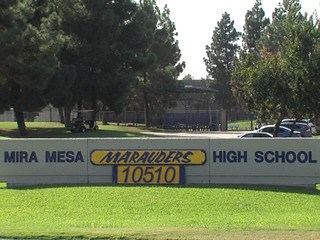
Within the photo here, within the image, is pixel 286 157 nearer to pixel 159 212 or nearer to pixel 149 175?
pixel 149 175

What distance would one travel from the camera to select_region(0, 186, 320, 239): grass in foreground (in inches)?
376

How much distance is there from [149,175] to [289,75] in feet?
41.4

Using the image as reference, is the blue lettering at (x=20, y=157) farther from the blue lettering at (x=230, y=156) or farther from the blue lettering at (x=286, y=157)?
the blue lettering at (x=286, y=157)

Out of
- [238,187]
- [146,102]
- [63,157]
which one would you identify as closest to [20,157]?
[63,157]

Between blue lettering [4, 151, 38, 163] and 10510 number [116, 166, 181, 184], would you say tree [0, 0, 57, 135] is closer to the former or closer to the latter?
blue lettering [4, 151, 38, 163]

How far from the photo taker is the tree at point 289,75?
25.5 m

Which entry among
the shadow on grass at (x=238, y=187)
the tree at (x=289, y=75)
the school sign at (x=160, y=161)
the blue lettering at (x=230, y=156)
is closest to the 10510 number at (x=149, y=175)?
the school sign at (x=160, y=161)

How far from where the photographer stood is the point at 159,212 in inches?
495

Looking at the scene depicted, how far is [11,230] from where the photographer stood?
9836 millimetres

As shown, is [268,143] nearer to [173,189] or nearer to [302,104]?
[173,189]

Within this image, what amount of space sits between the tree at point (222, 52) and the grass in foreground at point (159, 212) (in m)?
90.0

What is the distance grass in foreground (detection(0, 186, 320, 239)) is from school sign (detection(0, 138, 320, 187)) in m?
0.72

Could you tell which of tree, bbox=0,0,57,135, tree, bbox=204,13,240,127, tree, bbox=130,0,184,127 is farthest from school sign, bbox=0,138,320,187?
tree, bbox=204,13,240,127

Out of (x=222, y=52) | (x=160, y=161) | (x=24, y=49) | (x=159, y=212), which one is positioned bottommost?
(x=159, y=212)
